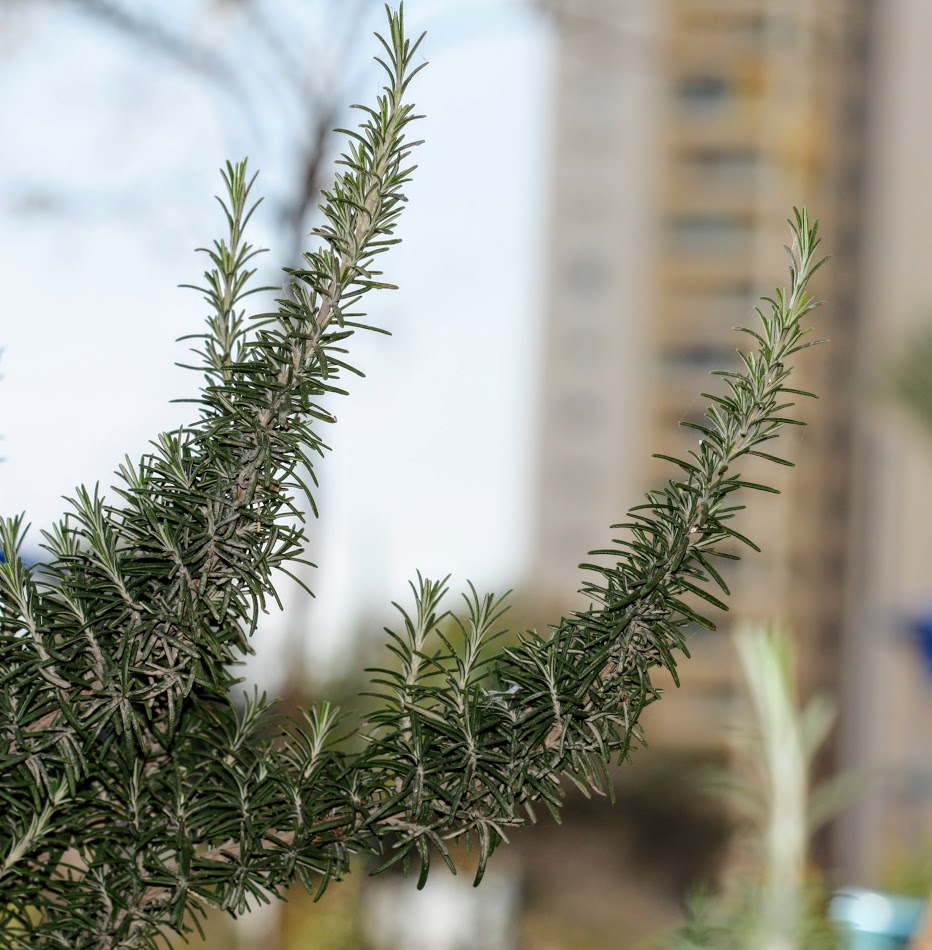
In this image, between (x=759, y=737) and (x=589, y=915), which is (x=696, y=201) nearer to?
(x=589, y=915)

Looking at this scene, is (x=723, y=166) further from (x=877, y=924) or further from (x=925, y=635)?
(x=877, y=924)

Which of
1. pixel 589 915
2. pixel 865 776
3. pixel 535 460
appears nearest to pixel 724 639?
pixel 535 460

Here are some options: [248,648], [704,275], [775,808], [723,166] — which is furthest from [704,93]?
[248,648]

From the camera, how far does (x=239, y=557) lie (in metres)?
0.51

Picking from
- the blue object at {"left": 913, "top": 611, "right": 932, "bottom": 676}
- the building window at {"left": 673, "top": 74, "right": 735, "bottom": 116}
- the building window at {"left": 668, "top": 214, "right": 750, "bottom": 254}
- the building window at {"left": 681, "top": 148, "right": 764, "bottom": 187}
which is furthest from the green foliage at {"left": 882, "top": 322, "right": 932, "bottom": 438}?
the building window at {"left": 673, "top": 74, "right": 735, "bottom": 116}

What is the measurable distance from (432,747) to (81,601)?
161mm

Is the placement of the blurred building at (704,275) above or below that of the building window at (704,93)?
below

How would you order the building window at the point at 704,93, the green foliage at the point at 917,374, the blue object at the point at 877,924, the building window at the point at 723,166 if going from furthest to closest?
the building window at the point at 704,93 < the building window at the point at 723,166 < the green foliage at the point at 917,374 < the blue object at the point at 877,924

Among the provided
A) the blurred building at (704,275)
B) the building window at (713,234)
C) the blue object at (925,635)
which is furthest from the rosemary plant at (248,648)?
the building window at (713,234)

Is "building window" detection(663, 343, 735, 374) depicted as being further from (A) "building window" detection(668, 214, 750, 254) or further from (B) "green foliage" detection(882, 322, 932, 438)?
(B) "green foliage" detection(882, 322, 932, 438)

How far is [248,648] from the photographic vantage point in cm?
56

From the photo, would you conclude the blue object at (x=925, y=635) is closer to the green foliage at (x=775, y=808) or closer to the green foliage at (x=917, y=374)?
the green foliage at (x=917, y=374)

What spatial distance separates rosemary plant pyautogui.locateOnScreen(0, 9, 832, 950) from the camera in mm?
501

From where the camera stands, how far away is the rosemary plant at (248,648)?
501mm
